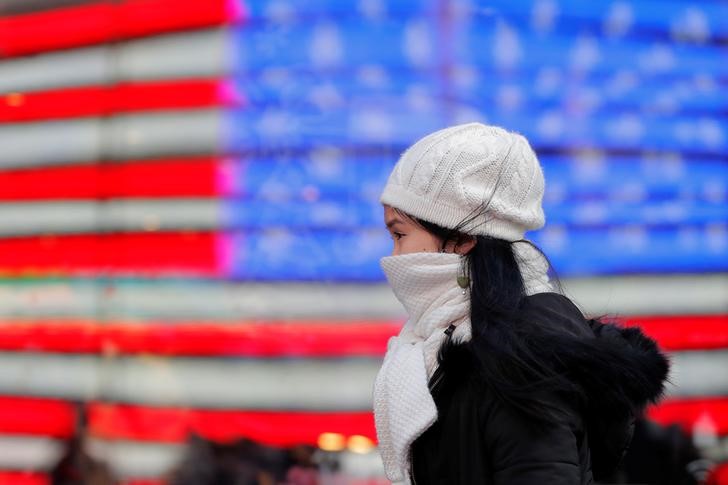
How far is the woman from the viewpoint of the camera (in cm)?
132

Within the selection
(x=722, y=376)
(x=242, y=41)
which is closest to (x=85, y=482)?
(x=242, y=41)

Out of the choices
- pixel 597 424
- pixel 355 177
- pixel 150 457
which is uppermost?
pixel 355 177

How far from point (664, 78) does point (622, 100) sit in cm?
22

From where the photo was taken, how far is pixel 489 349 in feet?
4.47

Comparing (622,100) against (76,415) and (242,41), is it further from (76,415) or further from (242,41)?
(76,415)

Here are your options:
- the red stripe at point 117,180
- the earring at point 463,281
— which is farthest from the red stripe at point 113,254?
the earring at point 463,281

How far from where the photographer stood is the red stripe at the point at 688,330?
3.91 meters

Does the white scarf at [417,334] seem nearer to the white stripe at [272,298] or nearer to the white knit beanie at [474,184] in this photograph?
the white knit beanie at [474,184]

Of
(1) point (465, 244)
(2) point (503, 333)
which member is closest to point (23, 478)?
(1) point (465, 244)

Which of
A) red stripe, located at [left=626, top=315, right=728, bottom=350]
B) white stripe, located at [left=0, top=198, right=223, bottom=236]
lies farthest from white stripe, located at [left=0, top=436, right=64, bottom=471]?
Result: red stripe, located at [left=626, top=315, right=728, bottom=350]

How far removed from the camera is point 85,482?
3855mm

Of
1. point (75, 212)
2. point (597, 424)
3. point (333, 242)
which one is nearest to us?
point (597, 424)

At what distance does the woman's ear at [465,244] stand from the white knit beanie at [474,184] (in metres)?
0.02

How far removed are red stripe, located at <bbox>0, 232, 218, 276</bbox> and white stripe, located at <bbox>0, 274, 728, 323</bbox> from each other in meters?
0.05
